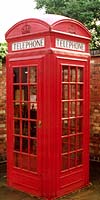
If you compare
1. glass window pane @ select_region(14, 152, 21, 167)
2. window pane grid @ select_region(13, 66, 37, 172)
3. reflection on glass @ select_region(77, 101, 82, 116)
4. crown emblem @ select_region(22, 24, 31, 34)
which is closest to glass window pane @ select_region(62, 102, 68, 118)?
reflection on glass @ select_region(77, 101, 82, 116)

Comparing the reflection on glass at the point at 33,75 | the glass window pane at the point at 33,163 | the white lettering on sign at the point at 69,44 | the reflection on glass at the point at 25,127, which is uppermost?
the white lettering on sign at the point at 69,44

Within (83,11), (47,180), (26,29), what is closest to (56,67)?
(26,29)

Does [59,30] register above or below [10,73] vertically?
above

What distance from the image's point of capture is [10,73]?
5.25m

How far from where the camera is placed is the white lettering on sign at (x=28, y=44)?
480 cm

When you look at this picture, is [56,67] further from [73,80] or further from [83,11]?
[83,11]

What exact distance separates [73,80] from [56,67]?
1.64 ft

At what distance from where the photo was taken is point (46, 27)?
4676mm

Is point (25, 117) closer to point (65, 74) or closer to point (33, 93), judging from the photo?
point (33, 93)

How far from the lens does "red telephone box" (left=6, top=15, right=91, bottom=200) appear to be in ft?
15.5

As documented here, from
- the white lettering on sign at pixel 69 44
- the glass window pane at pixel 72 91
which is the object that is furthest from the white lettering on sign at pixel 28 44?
the glass window pane at pixel 72 91

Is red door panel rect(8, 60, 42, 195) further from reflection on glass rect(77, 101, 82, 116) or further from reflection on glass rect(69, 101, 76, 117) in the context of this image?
reflection on glass rect(77, 101, 82, 116)

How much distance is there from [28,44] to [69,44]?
2.03 ft

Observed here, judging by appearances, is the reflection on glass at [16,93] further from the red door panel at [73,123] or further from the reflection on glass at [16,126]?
the red door panel at [73,123]
